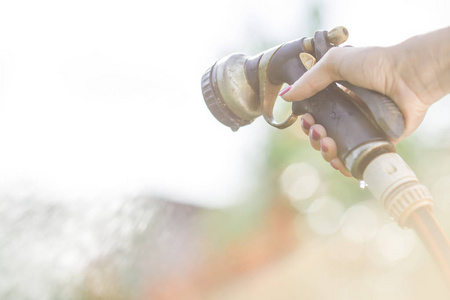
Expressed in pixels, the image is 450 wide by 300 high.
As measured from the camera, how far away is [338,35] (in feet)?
4.15

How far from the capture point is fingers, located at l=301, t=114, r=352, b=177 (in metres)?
1.14

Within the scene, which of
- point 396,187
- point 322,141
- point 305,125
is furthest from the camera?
point 305,125

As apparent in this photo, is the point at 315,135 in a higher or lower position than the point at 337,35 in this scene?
lower

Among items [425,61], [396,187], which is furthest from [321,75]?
[396,187]

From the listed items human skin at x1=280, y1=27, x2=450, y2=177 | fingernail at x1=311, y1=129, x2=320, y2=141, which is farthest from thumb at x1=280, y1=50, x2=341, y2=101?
fingernail at x1=311, y1=129, x2=320, y2=141

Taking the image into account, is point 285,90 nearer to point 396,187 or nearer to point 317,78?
point 317,78

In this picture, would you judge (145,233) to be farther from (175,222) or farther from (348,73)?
(348,73)

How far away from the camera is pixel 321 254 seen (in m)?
11.9

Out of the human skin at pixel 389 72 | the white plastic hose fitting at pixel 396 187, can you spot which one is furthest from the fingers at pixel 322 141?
the white plastic hose fitting at pixel 396 187

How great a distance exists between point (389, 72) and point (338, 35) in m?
0.18

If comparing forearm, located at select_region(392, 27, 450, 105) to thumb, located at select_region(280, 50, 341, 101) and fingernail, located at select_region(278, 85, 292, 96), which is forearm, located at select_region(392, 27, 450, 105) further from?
fingernail, located at select_region(278, 85, 292, 96)

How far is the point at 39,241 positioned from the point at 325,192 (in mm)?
9376

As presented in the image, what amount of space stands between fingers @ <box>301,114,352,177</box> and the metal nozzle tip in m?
0.23

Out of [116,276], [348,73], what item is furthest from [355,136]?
[116,276]
